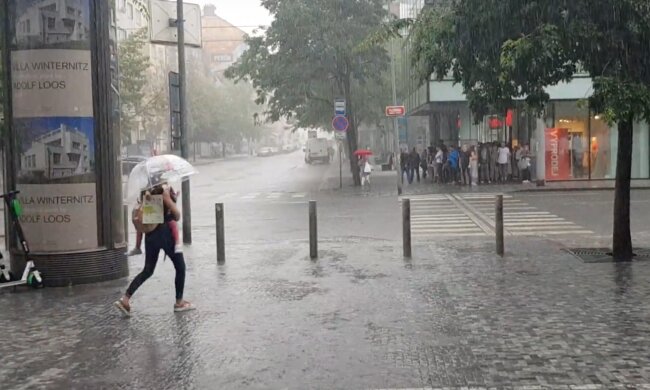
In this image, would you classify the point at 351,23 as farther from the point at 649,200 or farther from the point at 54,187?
the point at 54,187

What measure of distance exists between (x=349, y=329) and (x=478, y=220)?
10740 millimetres

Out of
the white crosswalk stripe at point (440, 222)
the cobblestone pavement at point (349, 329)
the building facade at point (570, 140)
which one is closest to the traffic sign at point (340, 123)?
the building facade at point (570, 140)

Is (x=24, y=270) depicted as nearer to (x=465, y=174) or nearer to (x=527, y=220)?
(x=527, y=220)

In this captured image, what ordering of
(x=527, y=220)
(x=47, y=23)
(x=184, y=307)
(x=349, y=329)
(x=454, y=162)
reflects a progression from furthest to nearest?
(x=454, y=162), (x=527, y=220), (x=47, y=23), (x=184, y=307), (x=349, y=329)

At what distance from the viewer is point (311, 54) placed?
28984 mm

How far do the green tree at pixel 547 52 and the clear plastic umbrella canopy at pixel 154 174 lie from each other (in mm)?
4254

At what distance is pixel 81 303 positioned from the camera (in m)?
8.33

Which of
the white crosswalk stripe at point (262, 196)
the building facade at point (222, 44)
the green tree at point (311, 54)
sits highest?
the building facade at point (222, 44)

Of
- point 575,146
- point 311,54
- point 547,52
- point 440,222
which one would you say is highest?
point 311,54

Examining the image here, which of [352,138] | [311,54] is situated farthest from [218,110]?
[311,54]

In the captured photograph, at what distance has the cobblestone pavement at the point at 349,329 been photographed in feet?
18.1

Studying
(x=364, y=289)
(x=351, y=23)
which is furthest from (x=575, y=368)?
(x=351, y=23)

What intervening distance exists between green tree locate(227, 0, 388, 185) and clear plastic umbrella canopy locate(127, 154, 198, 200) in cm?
2146

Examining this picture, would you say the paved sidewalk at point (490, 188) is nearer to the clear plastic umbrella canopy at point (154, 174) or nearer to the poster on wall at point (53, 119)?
the poster on wall at point (53, 119)
